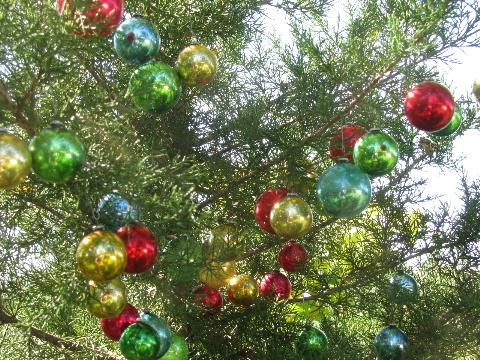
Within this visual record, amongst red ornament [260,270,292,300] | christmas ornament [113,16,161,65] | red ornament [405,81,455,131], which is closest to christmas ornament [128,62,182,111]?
christmas ornament [113,16,161,65]

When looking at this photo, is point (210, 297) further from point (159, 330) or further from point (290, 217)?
point (290, 217)

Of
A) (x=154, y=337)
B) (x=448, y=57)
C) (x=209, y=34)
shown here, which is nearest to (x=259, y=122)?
(x=209, y=34)

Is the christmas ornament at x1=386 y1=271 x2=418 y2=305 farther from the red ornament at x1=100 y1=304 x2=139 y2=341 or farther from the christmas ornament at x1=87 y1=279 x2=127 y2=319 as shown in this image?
the christmas ornament at x1=87 y1=279 x2=127 y2=319

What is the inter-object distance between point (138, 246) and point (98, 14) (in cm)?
62

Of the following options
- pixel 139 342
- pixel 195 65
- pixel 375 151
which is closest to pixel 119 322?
pixel 139 342

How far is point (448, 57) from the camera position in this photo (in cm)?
179

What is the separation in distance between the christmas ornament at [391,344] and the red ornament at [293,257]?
40cm

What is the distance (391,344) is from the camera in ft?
7.16

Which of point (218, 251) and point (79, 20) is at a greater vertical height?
point (79, 20)

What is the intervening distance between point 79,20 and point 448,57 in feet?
3.50

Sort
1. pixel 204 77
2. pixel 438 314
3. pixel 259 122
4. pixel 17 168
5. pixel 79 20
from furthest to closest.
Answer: pixel 438 314 < pixel 259 122 < pixel 204 77 < pixel 79 20 < pixel 17 168

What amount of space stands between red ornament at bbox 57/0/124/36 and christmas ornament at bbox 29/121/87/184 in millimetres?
270

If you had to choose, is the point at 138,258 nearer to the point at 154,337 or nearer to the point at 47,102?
the point at 154,337

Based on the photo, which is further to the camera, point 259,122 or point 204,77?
point 259,122
